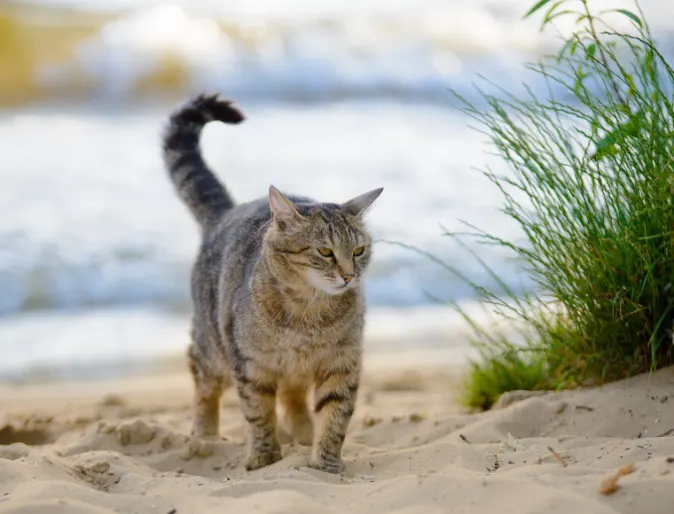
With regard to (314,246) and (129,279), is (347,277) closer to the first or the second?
(314,246)

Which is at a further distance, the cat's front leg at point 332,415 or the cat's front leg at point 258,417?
the cat's front leg at point 258,417

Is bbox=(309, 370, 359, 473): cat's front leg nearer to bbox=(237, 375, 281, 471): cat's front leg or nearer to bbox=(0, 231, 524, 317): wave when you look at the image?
bbox=(237, 375, 281, 471): cat's front leg

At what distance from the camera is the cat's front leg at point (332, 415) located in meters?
3.18

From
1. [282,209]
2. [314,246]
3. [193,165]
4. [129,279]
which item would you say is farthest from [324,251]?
[129,279]

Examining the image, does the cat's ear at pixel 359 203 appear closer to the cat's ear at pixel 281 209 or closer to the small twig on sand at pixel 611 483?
the cat's ear at pixel 281 209

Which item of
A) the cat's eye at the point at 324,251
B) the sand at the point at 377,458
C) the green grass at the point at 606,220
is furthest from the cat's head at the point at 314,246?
the sand at the point at 377,458

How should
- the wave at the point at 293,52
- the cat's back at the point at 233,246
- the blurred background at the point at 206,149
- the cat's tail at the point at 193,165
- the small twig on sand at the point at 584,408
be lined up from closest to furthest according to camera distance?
the small twig on sand at the point at 584,408 → the cat's back at the point at 233,246 → the cat's tail at the point at 193,165 → the blurred background at the point at 206,149 → the wave at the point at 293,52

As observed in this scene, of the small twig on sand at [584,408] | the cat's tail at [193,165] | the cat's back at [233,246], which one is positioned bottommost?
the small twig on sand at [584,408]

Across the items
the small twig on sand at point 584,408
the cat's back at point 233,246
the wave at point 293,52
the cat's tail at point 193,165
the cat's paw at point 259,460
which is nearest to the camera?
the small twig on sand at point 584,408

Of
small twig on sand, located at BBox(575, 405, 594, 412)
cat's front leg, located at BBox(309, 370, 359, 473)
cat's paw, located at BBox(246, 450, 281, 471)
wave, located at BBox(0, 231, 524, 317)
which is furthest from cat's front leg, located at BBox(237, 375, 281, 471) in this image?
wave, located at BBox(0, 231, 524, 317)

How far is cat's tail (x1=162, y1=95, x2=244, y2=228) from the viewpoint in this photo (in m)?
4.26

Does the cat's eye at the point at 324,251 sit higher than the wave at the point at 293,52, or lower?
lower

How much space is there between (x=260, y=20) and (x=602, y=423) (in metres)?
10.3

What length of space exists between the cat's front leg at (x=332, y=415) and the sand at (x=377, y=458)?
84mm
